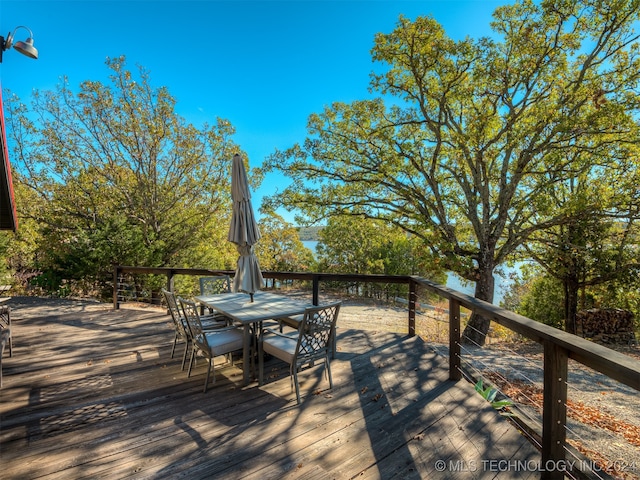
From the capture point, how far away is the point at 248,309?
3621mm

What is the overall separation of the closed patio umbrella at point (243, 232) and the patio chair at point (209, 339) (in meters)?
0.73

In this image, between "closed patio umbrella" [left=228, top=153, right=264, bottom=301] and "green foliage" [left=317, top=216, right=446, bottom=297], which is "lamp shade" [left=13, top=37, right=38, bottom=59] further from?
"green foliage" [left=317, top=216, right=446, bottom=297]

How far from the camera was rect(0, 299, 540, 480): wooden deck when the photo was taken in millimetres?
1954

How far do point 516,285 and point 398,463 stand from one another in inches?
516

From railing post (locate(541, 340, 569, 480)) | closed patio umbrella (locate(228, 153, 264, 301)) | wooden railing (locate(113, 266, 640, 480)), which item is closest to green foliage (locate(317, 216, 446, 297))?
closed patio umbrella (locate(228, 153, 264, 301))

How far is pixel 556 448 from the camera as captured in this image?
1840 mm

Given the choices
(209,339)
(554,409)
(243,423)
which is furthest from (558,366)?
(209,339)

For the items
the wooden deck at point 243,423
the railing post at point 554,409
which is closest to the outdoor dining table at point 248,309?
the wooden deck at point 243,423

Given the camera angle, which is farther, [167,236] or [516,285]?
[516,285]

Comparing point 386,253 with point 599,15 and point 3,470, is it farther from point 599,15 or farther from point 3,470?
point 3,470

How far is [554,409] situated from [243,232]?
335 centimetres

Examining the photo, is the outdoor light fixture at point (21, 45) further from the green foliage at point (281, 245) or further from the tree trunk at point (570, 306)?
the tree trunk at point (570, 306)

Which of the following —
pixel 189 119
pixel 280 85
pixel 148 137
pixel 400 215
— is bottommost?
pixel 400 215

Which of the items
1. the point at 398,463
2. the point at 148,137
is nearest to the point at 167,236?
the point at 148,137
